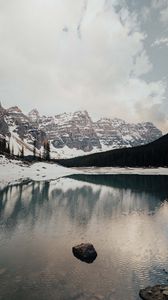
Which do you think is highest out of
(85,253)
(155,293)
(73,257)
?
(85,253)

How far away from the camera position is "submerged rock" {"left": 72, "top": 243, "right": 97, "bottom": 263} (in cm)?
2058

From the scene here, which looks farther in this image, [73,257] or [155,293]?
[73,257]

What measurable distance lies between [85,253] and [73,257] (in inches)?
37.9

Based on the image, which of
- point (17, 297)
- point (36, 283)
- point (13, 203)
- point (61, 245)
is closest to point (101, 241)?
point (61, 245)

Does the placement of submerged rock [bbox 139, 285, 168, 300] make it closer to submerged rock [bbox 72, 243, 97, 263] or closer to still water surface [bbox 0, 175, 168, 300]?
still water surface [bbox 0, 175, 168, 300]

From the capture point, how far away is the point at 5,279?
54.3 feet

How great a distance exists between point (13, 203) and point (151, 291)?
31.0m

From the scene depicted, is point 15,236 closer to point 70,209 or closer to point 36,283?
point 36,283

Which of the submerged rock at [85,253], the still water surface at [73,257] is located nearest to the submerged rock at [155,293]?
the still water surface at [73,257]

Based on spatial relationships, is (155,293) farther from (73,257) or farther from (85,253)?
(73,257)

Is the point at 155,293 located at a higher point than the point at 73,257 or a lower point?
lower

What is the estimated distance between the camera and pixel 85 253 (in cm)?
2072

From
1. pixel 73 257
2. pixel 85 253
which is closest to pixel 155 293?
pixel 85 253

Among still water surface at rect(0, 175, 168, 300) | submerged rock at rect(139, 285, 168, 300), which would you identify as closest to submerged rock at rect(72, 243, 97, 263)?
still water surface at rect(0, 175, 168, 300)
